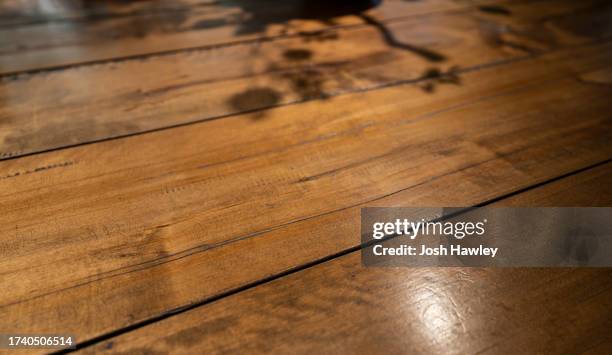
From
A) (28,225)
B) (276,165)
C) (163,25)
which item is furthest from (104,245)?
(163,25)

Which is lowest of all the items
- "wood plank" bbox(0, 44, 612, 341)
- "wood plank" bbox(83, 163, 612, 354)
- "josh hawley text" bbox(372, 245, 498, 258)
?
"wood plank" bbox(83, 163, 612, 354)

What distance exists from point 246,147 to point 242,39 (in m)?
0.43

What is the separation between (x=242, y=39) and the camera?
105 centimetres

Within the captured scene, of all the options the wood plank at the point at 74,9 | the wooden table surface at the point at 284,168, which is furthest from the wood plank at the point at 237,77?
the wood plank at the point at 74,9

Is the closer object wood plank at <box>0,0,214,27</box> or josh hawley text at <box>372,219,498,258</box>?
josh hawley text at <box>372,219,498,258</box>

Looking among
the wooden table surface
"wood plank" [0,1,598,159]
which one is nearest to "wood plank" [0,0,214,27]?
the wooden table surface

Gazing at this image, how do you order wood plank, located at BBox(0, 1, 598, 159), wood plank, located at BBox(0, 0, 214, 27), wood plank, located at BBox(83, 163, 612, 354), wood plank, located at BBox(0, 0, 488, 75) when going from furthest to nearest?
1. wood plank, located at BBox(0, 0, 214, 27)
2. wood plank, located at BBox(0, 0, 488, 75)
3. wood plank, located at BBox(0, 1, 598, 159)
4. wood plank, located at BBox(83, 163, 612, 354)

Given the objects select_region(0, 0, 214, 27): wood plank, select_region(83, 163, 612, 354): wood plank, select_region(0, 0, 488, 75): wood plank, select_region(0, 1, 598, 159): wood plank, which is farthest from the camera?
select_region(0, 0, 214, 27): wood plank

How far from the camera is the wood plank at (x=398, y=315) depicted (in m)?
0.46

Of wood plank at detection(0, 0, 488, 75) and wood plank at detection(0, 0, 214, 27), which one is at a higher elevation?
wood plank at detection(0, 0, 214, 27)

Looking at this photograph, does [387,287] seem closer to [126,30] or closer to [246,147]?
[246,147]

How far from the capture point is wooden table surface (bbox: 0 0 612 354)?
1.58ft

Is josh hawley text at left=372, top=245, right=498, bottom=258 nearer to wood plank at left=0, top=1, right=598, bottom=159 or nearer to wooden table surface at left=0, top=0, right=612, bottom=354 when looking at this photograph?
wooden table surface at left=0, top=0, right=612, bottom=354

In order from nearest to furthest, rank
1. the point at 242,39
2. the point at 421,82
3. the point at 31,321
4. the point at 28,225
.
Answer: the point at 31,321 → the point at 28,225 → the point at 421,82 → the point at 242,39
